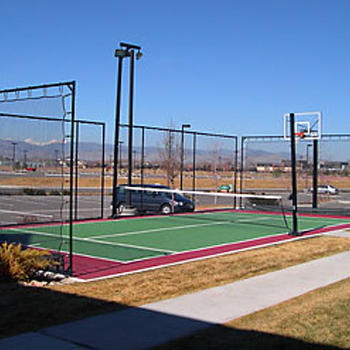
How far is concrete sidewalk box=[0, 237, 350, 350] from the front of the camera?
21.9 feet

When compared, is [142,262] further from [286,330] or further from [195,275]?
[286,330]

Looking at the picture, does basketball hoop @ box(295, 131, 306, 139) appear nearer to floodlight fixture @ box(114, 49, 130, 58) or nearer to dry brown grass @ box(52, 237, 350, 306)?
Result: dry brown grass @ box(52, 237, 350, 306)

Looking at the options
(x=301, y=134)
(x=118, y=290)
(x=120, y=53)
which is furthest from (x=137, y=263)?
(x=120, y=53)

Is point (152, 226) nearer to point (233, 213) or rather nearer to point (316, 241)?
point (316, 241)

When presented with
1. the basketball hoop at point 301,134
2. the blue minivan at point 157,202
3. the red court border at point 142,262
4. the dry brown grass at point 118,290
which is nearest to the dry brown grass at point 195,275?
the dry brown grass at point 118,290

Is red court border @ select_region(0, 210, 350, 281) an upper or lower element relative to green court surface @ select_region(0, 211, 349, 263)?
lower

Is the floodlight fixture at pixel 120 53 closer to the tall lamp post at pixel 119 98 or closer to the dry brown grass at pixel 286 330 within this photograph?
the tall lamp post at pixel 119 98

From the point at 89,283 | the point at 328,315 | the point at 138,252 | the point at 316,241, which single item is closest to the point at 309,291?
the point at 328,315

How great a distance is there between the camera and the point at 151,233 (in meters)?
17.3

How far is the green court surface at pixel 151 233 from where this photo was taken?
13.9m

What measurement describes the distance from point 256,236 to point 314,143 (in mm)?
10752

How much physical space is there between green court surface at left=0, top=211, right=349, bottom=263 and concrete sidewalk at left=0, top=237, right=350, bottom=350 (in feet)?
11.6

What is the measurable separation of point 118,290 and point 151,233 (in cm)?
785

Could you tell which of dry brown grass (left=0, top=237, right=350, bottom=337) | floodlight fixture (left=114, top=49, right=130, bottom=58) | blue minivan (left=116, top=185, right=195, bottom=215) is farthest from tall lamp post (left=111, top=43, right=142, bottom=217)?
dry brown grass (left=0, top=237, right=350, bottom=337)
